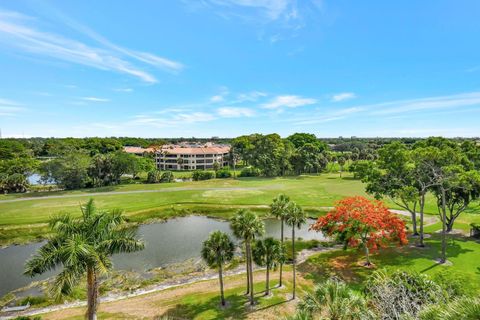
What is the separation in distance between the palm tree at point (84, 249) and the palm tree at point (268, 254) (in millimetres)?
11811

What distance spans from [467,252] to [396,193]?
8.67 metres

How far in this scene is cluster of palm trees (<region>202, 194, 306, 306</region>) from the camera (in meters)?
19.8

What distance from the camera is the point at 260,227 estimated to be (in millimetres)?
19812

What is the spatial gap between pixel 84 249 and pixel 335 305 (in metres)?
11.2

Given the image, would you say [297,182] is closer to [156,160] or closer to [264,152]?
[264,152]

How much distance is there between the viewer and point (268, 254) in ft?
71.4

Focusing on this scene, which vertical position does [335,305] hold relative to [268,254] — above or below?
above

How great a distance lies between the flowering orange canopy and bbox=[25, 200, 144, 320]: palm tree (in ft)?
68.6

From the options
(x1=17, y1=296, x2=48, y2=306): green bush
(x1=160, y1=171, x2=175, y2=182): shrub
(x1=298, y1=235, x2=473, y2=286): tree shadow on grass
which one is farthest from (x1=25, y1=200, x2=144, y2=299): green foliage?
(x1=160, y1=171, x2=175, y2=182): shrub

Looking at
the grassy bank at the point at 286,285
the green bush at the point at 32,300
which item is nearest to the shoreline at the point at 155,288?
the grassy bank at the point at 286,285

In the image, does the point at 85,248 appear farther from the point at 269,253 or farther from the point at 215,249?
the point at 269,253

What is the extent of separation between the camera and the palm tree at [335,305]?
1190cm

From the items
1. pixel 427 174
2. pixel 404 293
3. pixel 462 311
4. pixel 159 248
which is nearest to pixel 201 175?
pixel 159 248

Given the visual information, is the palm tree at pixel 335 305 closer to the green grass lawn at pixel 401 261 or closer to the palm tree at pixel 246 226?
the palm tree at pixel 246 226
